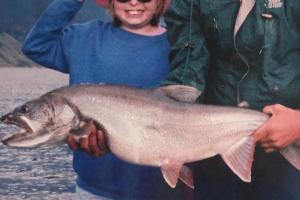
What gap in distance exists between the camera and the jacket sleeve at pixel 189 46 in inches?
254

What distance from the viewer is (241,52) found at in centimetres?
618

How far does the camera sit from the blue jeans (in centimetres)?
628

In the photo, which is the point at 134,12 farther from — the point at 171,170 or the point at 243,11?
the point at 171,170

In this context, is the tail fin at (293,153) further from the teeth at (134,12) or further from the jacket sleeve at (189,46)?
the teeth at (134,12)

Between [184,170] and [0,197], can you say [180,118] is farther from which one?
[0,197]

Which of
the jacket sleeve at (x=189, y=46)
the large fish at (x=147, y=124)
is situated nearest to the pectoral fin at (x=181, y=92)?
the large fish at (x=147, y=124)

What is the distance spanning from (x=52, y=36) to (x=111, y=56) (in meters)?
0.76

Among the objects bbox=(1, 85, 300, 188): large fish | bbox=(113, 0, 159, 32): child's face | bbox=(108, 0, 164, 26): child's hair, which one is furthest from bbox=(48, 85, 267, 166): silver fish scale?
bbox=(108, 0, 164, 26): child's hair

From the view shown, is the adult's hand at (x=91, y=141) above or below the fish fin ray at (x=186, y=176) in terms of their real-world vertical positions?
above

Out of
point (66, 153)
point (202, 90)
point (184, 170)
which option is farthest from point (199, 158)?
point (66, 153)

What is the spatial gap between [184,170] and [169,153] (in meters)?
0.27

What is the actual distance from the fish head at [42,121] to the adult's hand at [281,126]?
1808 millimetres

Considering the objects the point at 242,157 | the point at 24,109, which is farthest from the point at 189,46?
the point at 24,109

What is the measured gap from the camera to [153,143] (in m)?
6.17
